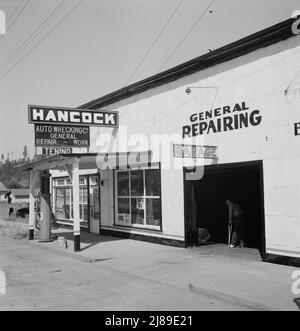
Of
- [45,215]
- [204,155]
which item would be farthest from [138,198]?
[204,155]

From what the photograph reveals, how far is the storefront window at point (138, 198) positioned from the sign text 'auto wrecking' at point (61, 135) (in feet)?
6.59

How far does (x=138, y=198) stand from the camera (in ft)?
58.1

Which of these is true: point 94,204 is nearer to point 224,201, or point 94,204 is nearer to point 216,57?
point 224,201

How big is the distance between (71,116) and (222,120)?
722cm

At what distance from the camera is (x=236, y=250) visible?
46.9ft

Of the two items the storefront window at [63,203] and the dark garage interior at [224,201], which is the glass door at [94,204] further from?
the dark garage interior at [224,201]

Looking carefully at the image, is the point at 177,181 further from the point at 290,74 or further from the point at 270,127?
the point at 290,74

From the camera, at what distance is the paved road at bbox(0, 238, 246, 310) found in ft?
26.2

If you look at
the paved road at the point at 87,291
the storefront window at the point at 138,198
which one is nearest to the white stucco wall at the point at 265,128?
the storefront window at the point at 138,198

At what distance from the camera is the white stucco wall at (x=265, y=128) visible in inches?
436

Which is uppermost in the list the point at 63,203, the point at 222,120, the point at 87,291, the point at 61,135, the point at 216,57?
the point at 216,57

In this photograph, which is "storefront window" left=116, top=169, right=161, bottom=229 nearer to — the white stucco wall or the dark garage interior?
the white stucco wall
